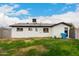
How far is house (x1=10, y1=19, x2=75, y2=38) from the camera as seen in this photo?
208 inches

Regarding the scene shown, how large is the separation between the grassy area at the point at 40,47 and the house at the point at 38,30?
0.22ft

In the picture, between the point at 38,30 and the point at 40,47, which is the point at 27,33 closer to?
the point at 38,30

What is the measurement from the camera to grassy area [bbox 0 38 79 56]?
17.1 feet

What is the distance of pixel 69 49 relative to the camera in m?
5.24

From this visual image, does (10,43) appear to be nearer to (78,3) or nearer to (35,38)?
(35,38)

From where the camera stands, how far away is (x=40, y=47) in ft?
17.2

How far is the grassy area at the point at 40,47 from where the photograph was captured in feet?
17.1

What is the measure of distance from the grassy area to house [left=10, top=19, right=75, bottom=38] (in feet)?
0.22

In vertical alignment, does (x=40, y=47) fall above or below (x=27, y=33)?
below

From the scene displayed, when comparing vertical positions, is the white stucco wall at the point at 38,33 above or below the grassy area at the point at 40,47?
above

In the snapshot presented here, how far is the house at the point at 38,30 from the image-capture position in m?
5.29

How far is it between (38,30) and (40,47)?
0.22 m

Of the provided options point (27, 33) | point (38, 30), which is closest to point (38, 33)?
point (38, 30)

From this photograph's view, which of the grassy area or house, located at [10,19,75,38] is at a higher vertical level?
house, located at [10,19,75,38]
